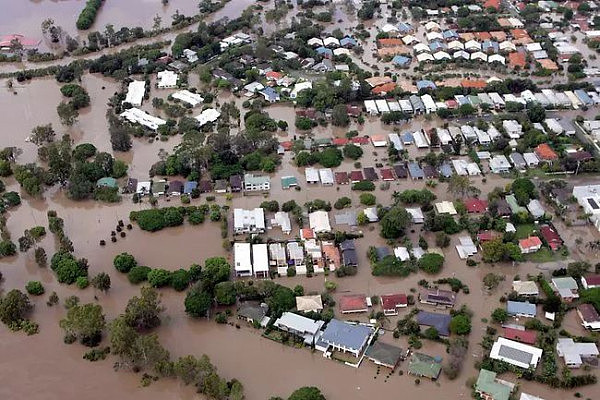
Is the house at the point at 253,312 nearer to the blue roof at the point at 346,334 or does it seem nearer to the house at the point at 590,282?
the blue roof at the point at 346,334

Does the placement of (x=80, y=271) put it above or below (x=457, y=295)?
above

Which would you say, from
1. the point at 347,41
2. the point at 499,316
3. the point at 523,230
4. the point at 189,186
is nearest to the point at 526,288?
the point at 499,316

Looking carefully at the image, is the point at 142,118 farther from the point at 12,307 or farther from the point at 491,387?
the point at 491,387

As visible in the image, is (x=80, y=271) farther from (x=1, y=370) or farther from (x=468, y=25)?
(x=468, y=25)

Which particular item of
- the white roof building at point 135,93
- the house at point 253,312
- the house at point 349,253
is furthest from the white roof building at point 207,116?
the house at point 253,312

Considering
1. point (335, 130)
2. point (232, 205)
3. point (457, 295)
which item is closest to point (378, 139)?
point (335, 130)

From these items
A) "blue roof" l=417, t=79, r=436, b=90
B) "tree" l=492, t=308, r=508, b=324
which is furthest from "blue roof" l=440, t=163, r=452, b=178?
"tree" l=492, t=308, r=508, b=324
